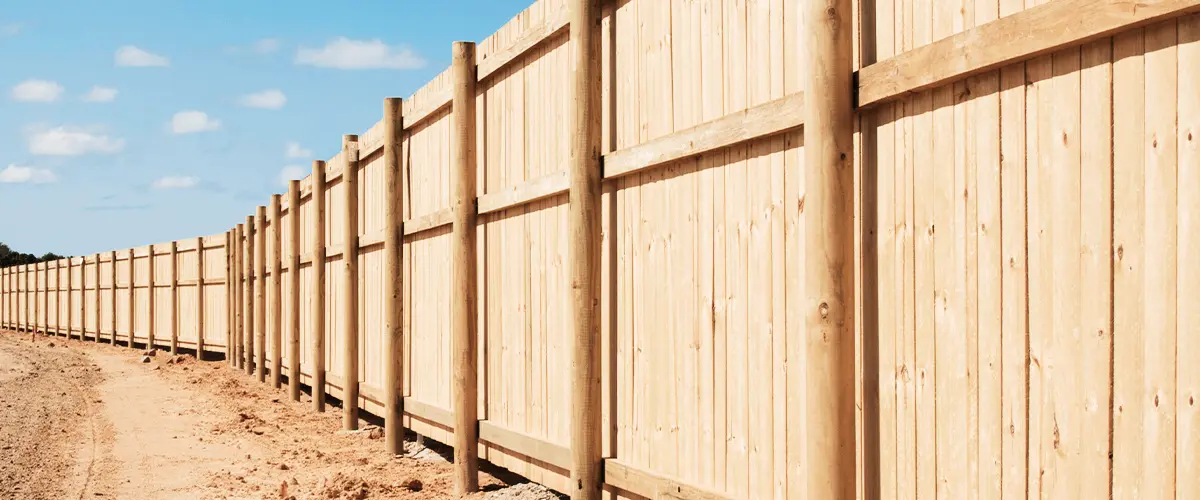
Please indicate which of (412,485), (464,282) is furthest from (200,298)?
(464,282)

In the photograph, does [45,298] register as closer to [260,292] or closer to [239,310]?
[239,310]

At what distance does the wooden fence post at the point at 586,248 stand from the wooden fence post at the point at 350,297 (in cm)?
499

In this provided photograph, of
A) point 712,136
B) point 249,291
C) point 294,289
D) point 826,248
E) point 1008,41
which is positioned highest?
point 1008,41

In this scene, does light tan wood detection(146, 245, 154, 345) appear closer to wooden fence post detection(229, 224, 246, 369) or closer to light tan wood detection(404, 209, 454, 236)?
wooden fence post detection(229, 224, 246, 369)

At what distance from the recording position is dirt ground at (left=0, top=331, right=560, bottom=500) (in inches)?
285

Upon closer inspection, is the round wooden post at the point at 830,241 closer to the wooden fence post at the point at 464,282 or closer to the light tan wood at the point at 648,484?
the light tan wood at the point at 648,484

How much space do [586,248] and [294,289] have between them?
8.06 metres

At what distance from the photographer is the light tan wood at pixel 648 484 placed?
4586mm

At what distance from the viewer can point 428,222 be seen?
25.6 ft

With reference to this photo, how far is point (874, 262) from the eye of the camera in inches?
143

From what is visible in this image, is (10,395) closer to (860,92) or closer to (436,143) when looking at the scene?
(436,143)

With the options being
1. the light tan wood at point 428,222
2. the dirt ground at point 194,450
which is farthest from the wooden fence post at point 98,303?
the light tan wood at point 428,222

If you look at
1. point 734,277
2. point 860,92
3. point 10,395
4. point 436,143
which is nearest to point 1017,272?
point 860,92

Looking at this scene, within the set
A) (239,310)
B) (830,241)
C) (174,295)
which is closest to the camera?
(830,241)
